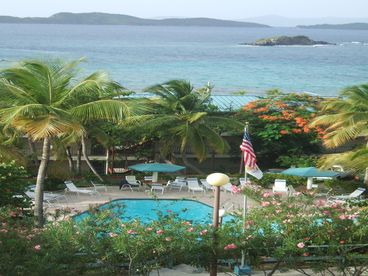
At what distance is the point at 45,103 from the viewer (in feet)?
56.1

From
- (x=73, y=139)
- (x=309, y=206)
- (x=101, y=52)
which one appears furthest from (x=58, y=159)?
(x=101, y=52)

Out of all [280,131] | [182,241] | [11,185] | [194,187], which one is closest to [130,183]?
[194,187]

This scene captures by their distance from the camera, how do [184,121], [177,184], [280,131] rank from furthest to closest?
1. [280,131]
2. [184,121]
3. [177,184]

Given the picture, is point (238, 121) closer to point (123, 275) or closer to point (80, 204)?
point (80, 204)

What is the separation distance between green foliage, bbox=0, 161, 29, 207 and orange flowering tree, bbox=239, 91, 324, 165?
46.5 ft

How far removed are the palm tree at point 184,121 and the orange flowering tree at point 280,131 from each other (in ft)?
8.25

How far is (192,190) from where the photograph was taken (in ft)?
82.4

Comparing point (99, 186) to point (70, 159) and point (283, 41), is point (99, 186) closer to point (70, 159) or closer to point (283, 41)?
point (70, 159)

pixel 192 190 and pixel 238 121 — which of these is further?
pixel 238 121

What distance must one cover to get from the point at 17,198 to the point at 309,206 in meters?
7.75

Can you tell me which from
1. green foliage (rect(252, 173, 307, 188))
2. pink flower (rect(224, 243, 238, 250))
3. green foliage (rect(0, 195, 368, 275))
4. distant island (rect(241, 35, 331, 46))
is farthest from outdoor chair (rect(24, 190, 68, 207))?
distant island (rect(241, 35, 331, 46))

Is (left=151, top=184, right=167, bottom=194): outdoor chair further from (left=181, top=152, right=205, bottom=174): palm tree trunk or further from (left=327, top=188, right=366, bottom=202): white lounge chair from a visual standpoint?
(left=327, top=188, right=366, bottom=202): white lounge chair

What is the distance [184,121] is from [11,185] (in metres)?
10.8

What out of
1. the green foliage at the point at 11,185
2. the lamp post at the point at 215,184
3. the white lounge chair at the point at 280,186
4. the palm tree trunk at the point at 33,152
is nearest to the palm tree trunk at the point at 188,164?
the white lounge chair at the point at 280,186
